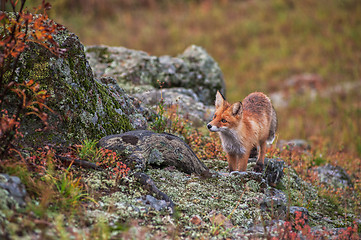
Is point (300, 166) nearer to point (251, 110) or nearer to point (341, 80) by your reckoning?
point (251, 110)

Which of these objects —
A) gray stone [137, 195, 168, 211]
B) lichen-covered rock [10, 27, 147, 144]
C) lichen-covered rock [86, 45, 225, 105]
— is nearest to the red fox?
lichen-covered rock [10, 27, 147, 144]

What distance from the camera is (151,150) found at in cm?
614

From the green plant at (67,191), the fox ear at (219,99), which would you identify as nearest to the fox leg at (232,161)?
the fox ear at (219,99)

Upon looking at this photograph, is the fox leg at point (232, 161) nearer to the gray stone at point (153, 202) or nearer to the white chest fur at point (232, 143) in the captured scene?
the white chest fur at point (232, 143)

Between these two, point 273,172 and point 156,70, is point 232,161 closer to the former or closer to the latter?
point 273,172

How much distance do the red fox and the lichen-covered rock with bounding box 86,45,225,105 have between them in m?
4.31

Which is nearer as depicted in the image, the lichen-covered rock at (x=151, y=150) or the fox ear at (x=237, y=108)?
the lichen-covered rock at (x=151, y=150)

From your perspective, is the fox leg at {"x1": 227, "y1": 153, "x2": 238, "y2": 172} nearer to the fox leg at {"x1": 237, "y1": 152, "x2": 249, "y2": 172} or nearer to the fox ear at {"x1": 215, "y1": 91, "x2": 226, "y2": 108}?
the fox leg at {"x1": 237, "y1": 152, "x2": 249, "y2": 172}

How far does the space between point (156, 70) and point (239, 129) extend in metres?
5.64

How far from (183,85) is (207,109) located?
1923mm

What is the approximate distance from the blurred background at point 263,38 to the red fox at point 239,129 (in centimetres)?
950

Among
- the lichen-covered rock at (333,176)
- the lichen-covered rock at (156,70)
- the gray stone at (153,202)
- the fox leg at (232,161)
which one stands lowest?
the lichen-covered rock at (333,176)

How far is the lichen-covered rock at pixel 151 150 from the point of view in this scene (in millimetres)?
5875

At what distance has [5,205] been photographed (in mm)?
3906
